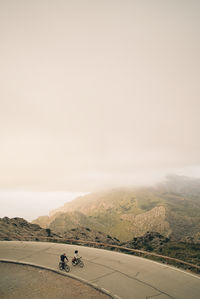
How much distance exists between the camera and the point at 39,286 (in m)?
11.7

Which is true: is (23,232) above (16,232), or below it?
below

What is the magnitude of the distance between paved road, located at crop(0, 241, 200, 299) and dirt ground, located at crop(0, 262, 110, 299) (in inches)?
37.5

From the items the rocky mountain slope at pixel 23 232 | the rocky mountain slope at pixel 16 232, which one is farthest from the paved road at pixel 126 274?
the rocky mountain slope at pixel 16 232

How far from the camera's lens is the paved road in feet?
35.9

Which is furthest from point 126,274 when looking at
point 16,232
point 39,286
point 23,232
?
point 23,232

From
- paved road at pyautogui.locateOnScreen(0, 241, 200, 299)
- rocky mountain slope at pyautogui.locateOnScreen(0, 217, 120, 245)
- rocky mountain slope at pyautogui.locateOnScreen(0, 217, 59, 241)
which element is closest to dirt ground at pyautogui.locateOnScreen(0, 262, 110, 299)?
paved road at pyautogui.locateOnScreen(0, 241, 200, 299)

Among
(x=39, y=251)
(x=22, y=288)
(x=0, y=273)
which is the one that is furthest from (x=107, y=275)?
(x=39, y=251)

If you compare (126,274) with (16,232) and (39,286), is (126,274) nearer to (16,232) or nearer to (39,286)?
(39,286)

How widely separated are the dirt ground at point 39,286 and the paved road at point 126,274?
0.95 meters

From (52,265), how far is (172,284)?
354 inches

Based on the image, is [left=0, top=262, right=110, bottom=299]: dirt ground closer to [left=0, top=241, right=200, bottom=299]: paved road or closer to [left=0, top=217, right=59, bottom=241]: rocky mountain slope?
[left=0, top=241, right=200, bottom=299]: paved road

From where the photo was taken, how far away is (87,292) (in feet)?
35.9

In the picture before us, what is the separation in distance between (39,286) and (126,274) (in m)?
5.99

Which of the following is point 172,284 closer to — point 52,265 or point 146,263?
point 146,263
